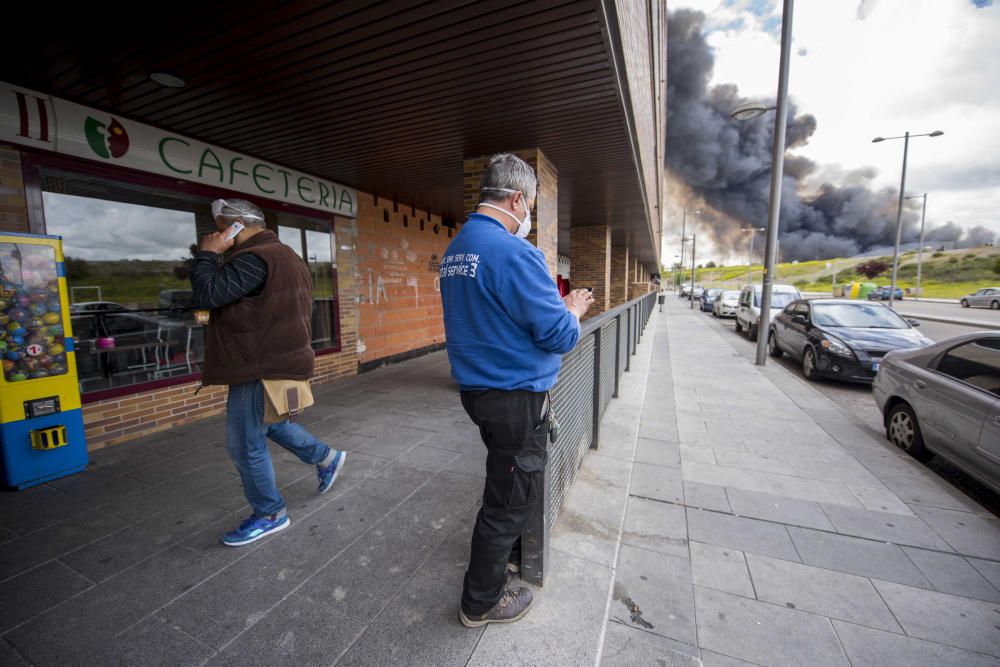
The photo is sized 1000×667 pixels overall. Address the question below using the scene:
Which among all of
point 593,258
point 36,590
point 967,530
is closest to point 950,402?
point 967,530

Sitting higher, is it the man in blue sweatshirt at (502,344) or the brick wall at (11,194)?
the brick wall at (11,194)

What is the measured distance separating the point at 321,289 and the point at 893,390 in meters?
7.16

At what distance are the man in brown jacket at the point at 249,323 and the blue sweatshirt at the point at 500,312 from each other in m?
1.13

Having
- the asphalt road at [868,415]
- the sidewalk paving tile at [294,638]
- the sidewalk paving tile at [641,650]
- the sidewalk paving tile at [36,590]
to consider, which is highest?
the sidewalk paving tile at [36,590]

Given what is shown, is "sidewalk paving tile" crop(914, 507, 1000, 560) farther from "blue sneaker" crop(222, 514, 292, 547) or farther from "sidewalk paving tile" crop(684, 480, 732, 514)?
"blue sneaker" crop(222, 514, 292, 547)

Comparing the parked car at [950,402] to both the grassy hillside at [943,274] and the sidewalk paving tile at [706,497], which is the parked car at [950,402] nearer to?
the sidewalk paving tile at [706,497]

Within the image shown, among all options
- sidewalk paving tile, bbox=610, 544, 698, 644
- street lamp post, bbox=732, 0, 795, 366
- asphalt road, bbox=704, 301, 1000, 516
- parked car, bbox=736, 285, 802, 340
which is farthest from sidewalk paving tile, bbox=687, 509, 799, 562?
parked car, bbox=736, 285, 802, 340

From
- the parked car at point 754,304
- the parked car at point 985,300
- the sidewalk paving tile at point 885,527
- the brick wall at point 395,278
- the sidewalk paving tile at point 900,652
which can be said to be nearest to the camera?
the sidewalk paving tile at point 900,652

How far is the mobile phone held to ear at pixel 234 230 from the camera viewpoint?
2.26m

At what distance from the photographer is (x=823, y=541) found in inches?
102

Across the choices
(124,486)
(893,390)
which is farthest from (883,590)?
(124,486)

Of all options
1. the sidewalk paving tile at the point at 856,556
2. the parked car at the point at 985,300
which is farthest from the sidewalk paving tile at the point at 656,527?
the parked car at the point at 985,300

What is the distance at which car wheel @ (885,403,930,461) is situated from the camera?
12.8 ft

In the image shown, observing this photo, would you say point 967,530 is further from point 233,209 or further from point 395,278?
point 395,278
